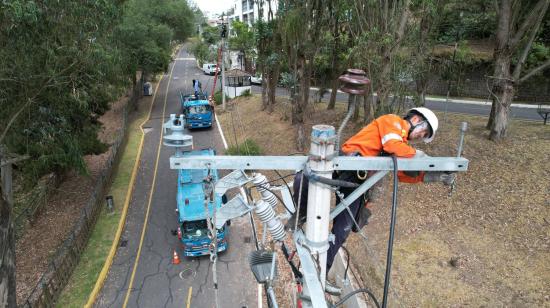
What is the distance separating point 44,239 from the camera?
16.7 meters

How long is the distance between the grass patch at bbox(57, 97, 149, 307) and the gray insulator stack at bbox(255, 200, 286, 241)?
1120 cm

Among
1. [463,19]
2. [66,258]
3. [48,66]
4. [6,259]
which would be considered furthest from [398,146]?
[463,19]

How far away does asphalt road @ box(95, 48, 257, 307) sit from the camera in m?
12.2

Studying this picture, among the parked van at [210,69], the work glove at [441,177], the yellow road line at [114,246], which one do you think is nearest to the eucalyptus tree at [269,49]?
the yellow road line at [114,246]

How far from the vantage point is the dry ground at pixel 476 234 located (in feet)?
35.6

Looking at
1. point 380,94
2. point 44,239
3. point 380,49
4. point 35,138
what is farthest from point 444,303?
point 44,239

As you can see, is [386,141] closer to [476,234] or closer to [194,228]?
[476,234]

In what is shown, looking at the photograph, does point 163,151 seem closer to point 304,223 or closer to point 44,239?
point 44,239

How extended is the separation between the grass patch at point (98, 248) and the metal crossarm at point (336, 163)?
461 inches

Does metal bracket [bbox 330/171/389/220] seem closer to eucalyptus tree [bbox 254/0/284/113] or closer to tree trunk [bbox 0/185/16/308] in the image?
tree trunk [bbox 0/185/16/308]

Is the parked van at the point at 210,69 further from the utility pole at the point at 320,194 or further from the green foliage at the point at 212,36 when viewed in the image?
the utility pole at the point at 320,194

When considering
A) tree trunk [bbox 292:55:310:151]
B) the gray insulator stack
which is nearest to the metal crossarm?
the gray insulator stack

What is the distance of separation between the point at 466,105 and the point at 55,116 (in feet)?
95.6

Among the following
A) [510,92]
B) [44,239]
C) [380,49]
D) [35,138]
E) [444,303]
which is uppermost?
[380,49]
